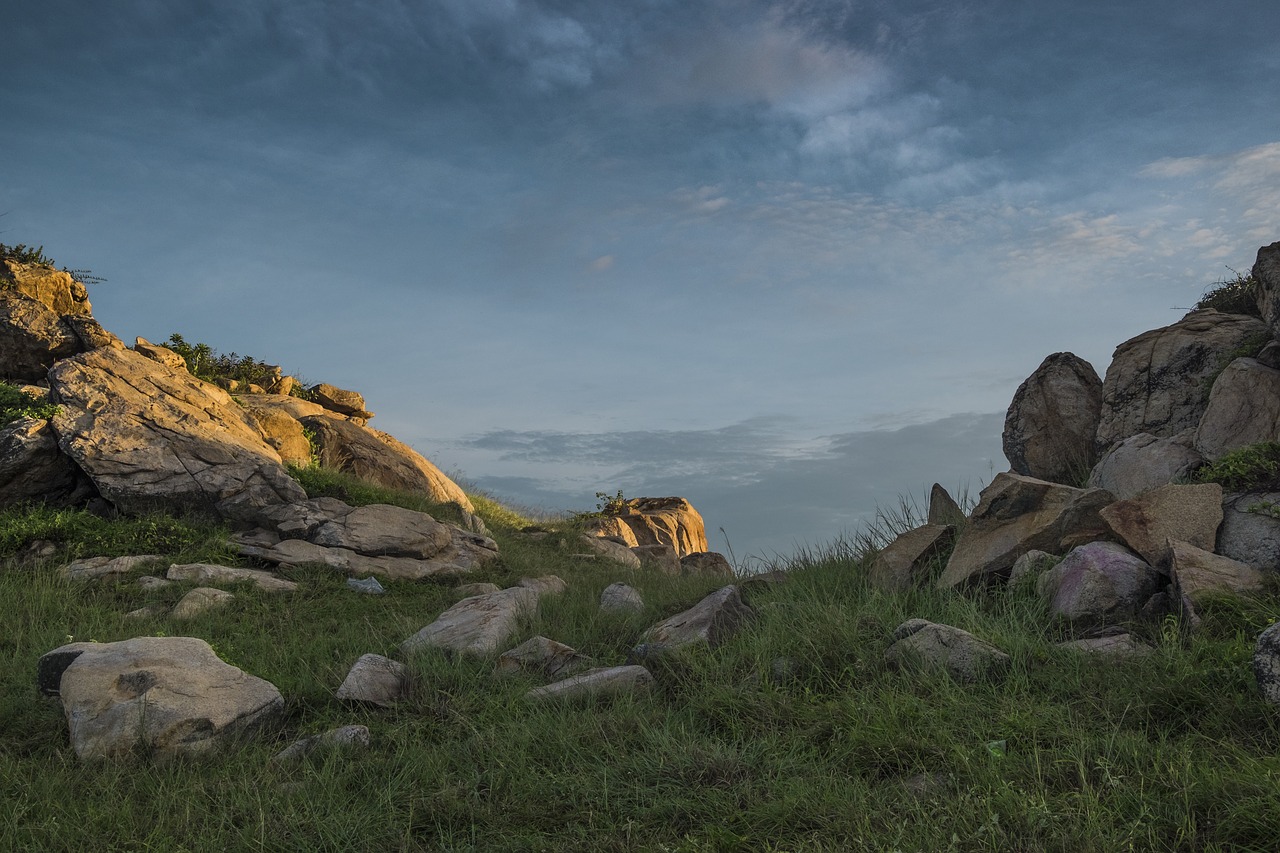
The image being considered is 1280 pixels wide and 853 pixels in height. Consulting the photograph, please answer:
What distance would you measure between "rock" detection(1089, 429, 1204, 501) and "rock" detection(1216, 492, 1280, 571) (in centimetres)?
162

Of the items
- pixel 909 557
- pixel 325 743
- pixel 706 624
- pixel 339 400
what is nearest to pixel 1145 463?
pixel 909 557

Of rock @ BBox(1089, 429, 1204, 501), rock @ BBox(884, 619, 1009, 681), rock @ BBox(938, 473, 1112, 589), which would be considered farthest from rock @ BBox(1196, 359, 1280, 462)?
rock @ BBox(884, 619, 1009, 681)

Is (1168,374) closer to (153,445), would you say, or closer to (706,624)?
(706,624)

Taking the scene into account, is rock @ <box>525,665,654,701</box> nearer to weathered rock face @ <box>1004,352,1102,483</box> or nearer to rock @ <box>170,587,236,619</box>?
rock @ <box>170,587,236,619</box>

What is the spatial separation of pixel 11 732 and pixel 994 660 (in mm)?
7459

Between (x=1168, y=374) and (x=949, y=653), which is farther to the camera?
(x=1168, y=374)

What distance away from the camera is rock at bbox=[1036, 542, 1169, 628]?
6.61m

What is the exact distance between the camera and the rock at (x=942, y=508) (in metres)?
10.0

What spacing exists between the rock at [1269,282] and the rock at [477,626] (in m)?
8.80

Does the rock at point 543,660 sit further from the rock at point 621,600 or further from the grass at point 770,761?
the rock at point 621,600

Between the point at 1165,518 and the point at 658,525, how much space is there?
17.7 metres

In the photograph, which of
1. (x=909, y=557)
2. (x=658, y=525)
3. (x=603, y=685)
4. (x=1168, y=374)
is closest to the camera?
(x=603, y=685)

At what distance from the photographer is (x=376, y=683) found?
271 inches

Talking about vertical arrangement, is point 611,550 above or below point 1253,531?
above
